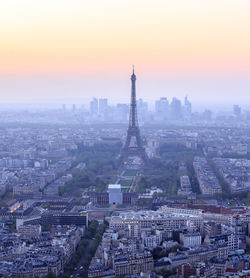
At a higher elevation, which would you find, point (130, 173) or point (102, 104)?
point (102, 104)

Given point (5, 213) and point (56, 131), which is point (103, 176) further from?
point (56, 131)

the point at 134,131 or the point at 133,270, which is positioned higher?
the point at 134,131

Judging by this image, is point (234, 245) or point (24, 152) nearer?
point (234, 245)

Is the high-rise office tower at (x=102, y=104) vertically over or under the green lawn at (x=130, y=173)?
over

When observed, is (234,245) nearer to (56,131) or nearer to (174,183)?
(174,183)

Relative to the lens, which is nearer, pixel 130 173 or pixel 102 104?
pixel 130 173

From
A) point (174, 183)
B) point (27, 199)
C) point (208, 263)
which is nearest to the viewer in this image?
point (208, 263)

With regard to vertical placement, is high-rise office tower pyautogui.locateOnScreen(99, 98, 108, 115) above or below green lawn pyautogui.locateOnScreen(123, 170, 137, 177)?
above

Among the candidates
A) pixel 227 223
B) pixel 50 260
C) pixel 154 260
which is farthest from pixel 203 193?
pixel 50 260

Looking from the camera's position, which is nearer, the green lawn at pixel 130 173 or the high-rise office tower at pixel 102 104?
the green lawn at pixel 130 173

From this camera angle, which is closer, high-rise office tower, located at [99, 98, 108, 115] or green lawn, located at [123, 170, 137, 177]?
green lawn, located at [123, 170, 137, 177]

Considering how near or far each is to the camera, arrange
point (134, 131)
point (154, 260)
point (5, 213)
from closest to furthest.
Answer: point (154, 260)
point (5, 213)
point (134, 131)
